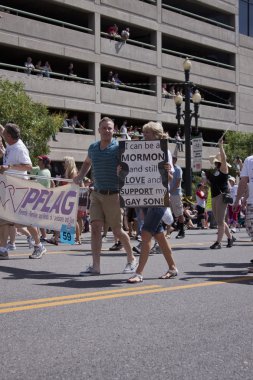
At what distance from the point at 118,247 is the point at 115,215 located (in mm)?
4166

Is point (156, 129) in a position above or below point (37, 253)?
above

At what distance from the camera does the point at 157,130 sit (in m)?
8.28

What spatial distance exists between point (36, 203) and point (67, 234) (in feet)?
2.21

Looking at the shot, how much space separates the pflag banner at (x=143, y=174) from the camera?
8383 mm

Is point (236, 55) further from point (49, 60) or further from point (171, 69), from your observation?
point (49, 60)

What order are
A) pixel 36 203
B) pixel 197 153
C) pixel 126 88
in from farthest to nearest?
pixel 126 88, pixel 197 153, pixel 36 203

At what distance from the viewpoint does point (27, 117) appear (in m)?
30.7

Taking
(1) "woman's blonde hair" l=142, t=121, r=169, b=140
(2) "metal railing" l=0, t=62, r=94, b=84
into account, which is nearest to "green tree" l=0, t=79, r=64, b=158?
(2) "metal railing" l=0, t=62, r=94, b=84

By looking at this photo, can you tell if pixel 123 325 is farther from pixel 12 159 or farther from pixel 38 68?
pixel 38 68

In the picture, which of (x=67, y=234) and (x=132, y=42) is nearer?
(x=67, y=234)

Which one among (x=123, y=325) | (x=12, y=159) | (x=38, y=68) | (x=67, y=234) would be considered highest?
(x=38, y=68)

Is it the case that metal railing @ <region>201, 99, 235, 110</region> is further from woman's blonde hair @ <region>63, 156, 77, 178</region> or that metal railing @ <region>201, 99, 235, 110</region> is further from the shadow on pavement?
the shadow on pavement

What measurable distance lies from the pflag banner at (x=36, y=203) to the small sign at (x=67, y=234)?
47 millimetres

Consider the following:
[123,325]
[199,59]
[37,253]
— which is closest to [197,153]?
[37,253]
